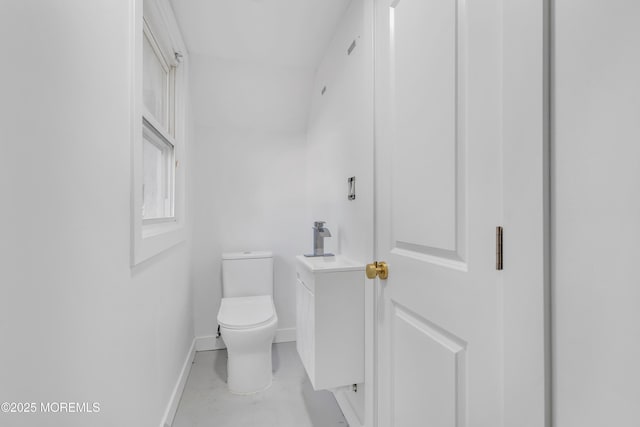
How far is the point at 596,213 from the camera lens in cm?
45

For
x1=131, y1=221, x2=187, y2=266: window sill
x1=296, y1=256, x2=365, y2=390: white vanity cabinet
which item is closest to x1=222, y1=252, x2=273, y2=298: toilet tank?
x1=131, y1=221, x2=187, y2=266: window sill

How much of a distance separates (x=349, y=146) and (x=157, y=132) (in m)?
1.02

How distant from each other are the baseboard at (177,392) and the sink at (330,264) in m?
1.02

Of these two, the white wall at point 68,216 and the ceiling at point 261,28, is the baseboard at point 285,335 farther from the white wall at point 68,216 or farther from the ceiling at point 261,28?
the ceiling at point 261,28

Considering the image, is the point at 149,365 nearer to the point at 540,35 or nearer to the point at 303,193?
the point at 540,35

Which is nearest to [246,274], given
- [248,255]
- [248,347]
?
[248,255]

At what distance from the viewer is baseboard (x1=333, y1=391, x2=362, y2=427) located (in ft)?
4.81

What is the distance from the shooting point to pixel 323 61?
2166 millimetres

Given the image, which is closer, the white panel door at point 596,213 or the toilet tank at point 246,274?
the white panel door at point 596,213

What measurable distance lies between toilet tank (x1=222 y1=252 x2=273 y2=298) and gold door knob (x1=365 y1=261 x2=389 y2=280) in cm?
147

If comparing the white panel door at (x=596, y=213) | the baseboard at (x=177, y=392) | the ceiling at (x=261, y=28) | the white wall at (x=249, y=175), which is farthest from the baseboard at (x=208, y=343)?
the white panel door at (x=596, y=213)

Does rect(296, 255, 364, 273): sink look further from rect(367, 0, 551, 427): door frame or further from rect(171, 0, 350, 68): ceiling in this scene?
rect(171, 0, 350, 68): ceiling

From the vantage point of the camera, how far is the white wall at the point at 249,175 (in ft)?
7.88

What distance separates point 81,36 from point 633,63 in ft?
3.58
